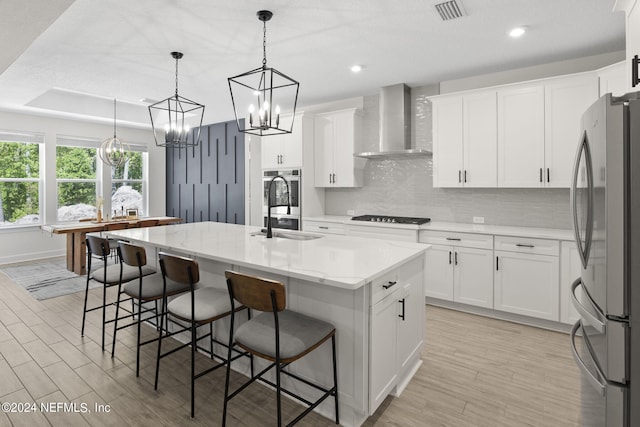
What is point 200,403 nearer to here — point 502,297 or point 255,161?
point 502,297

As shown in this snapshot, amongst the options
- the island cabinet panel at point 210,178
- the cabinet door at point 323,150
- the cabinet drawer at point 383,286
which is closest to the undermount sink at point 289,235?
the cabinet drawer at point 383,286

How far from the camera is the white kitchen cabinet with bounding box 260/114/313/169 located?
5172 millimetres

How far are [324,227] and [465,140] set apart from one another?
214 centimetres

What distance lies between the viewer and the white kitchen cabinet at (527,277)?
10.9ft

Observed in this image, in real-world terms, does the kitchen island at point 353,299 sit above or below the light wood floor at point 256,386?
above

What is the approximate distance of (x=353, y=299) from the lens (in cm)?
193

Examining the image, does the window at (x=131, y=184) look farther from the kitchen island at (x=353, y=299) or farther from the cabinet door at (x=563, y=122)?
the cabinet door at (x=563, y=122)

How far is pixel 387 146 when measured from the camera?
466cm

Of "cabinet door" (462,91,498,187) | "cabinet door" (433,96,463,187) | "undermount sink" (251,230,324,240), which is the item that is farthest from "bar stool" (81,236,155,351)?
"cabinet door" (462,91,498,187)

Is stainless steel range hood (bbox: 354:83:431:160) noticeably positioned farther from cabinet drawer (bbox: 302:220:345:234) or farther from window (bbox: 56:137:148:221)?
window (bbox: 56:137:148:221)

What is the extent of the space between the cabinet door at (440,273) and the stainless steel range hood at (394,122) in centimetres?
136

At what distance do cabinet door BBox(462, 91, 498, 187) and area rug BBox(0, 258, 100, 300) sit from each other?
505cm

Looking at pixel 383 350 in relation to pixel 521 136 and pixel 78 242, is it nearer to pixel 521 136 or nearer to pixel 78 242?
pixel 521 136

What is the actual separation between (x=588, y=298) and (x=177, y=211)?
8004 millimetres
